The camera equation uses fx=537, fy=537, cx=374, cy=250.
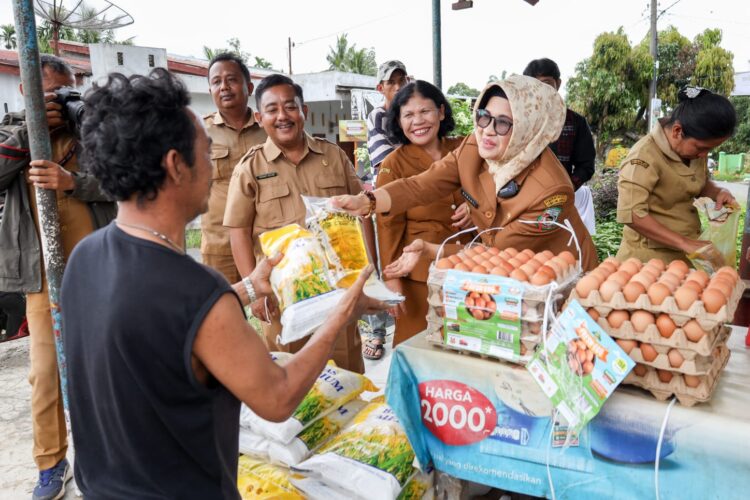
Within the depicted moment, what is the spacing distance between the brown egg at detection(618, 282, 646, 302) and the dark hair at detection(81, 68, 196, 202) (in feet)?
4.32

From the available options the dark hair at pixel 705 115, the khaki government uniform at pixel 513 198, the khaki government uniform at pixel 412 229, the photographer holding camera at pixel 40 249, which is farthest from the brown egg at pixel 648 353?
the photographer holding camera at pixel 40 249

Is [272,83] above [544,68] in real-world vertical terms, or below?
below

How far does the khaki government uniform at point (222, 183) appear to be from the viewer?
3.84 meters

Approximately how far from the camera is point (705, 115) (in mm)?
2807

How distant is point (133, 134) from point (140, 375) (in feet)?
1.88

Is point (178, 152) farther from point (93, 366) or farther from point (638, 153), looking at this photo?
point (638, 153)

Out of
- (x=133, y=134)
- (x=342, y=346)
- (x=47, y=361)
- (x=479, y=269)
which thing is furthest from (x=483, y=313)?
(x=47, y=361)

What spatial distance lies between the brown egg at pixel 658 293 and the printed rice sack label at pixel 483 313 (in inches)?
14.9

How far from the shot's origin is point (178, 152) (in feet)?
4.35

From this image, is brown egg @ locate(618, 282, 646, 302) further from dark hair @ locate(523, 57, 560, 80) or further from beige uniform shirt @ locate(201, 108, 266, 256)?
dark hair @ locate(523, 57, 560, 80)

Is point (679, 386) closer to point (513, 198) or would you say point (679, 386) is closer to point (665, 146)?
point (513, 198)

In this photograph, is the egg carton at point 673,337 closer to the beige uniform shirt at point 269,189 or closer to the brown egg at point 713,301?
the brown egg at point 713,301

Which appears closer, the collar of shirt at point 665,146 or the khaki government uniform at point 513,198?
the khaki government uniform at point 513,198

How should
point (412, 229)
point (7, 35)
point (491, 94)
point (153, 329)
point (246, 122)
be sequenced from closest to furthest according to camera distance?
point (153, 329)
point (491, 94)
point (412, 229)
point (246, 122)
point (7, 35)
